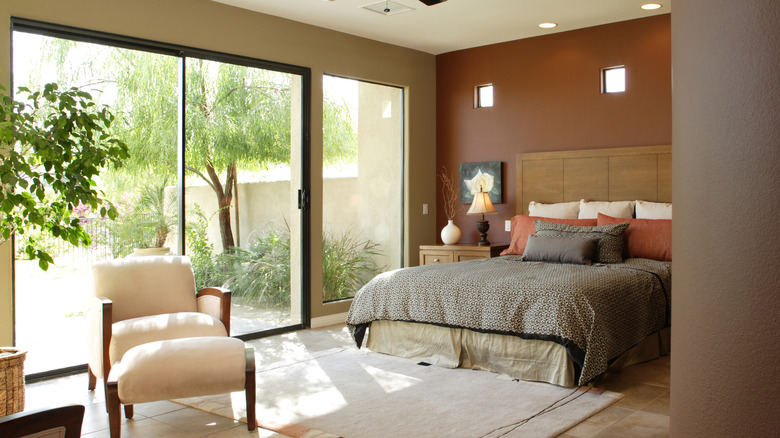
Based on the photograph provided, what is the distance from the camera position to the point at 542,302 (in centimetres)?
386

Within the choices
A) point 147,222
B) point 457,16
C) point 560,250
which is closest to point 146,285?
point 147,222

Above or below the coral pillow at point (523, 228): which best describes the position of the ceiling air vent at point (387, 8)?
above

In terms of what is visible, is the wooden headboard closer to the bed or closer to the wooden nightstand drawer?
the bed

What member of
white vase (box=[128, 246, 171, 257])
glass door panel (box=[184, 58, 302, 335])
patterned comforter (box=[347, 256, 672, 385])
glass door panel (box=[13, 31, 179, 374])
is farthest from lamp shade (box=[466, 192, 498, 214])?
white vase (box=[128, 246, 171, 257])

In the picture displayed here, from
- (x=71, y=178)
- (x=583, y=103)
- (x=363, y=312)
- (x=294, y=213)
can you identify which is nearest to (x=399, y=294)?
(x=363, y=312)

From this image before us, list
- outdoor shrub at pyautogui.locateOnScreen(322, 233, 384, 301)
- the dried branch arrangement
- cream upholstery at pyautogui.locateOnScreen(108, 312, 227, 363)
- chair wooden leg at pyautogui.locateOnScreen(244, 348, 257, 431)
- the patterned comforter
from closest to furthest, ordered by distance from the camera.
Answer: chair wooden leg at pyautogui.locateOnScreen(244, 348, 257, 431), cream upholstery at pyautogui.locateOnScreen(108, 312, 227, 363), the patterned comforter, outdoor shrub at pyautogui.locateOnScreen(322, 233, 384, 301), the dried branch arrangement

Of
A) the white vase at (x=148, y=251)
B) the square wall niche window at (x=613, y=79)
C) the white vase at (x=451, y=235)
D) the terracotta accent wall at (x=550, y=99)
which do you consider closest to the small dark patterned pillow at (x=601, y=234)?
the terracotta accent wall at (x=550, y=99)

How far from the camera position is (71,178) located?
9.71ft

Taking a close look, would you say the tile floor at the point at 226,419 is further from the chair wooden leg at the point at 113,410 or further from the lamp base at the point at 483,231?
the lamp base at the point at 483,231

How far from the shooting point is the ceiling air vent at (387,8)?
527 cm

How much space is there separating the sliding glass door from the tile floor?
563 millimetres

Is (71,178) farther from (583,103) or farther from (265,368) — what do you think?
(583,103)

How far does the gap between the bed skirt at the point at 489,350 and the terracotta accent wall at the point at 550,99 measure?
2.09 metres

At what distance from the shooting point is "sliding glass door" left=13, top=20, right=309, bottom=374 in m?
4.32
